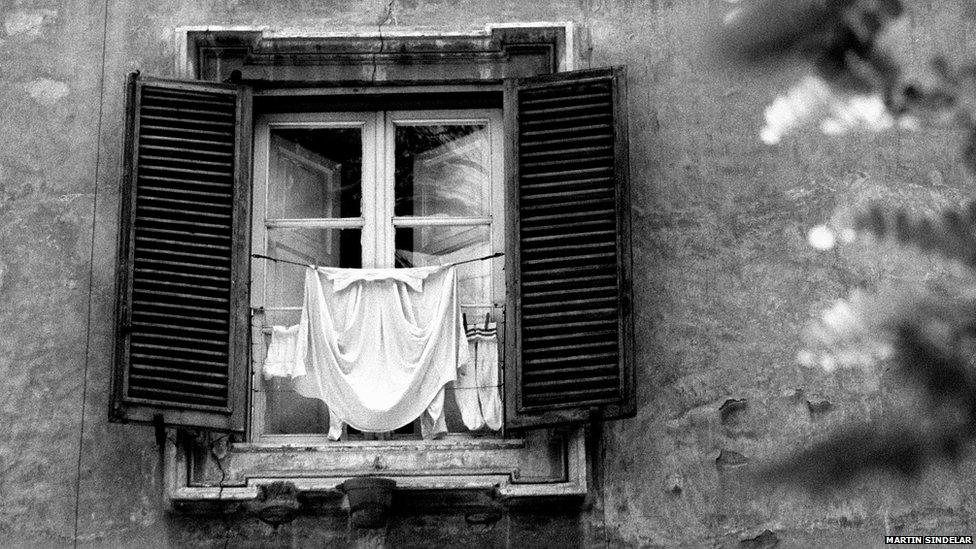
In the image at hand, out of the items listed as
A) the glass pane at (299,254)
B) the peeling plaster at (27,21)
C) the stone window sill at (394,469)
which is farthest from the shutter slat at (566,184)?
the peeling plaster at (27,21)

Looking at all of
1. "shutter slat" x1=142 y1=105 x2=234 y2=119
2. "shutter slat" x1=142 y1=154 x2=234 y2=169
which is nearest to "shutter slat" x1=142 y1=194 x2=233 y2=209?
"shutter slat" x1=142 y1=154 x2=234 y2=169

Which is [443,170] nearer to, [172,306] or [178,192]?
[178,192]

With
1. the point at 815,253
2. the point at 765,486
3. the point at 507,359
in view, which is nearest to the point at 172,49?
the point at 507,359

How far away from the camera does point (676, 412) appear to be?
5992 millimetres

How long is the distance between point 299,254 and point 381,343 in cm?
63

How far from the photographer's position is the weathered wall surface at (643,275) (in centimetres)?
585

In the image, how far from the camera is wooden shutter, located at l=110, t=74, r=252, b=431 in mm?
5883

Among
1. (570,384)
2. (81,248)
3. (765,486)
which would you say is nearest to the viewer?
(765,486)

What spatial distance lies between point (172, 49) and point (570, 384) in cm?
238

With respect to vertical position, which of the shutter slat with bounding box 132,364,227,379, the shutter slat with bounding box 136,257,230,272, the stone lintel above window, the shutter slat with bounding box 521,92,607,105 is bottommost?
the shutter slat with bounding box 132,364,227,379

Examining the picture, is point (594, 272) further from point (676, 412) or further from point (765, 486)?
point (765, 486)

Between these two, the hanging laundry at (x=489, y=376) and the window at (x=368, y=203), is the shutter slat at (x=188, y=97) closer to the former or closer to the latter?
the window at (x=368, y=203)

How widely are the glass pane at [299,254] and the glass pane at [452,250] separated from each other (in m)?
0.21

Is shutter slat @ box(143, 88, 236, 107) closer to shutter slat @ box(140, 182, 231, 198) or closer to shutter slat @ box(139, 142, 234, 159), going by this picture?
shutter slat @ box(139, 142, 234, 159)
